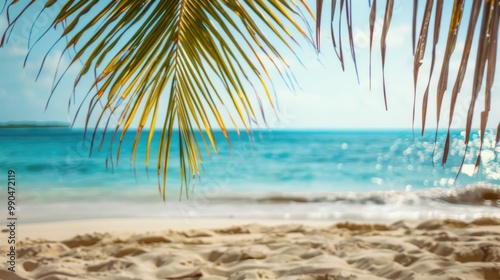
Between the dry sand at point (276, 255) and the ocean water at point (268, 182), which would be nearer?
the dry sand at point (276, 255)

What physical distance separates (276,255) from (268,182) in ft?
9.16

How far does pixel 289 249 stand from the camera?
174 cm

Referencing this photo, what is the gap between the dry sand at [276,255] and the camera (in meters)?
1.40

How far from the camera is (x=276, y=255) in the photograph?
1.67 m

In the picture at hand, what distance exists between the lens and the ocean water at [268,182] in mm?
3342

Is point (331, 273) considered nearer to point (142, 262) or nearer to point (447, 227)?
point (142, 262)

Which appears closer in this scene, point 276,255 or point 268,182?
point 276,255

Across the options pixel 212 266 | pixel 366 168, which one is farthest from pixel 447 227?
pixel 366 168

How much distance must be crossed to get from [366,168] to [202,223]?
9.93 feet

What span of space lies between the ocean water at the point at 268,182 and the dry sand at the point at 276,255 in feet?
1.45

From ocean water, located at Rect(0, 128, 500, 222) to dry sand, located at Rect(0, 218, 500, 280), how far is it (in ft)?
1.45

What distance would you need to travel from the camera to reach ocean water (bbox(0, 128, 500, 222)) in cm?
334

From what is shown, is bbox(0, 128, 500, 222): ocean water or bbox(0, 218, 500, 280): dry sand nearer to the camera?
bbox(0, 218, 500, 280): dry sand

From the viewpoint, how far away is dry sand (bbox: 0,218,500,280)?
1.40 metres
